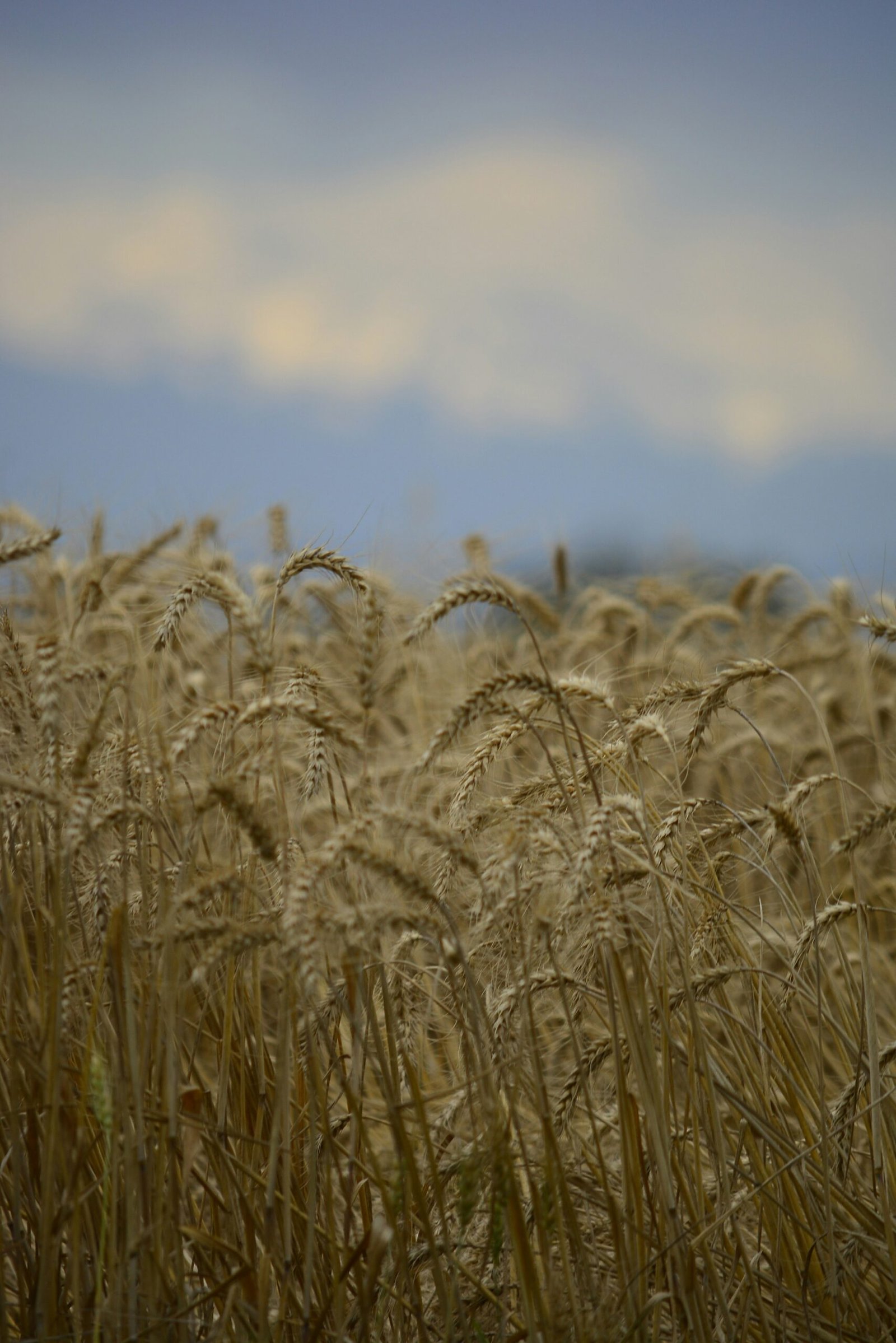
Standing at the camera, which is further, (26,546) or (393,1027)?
(26,546)

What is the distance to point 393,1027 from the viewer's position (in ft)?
5.51

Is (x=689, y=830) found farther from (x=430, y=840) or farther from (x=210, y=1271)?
(x=210, y=1271)

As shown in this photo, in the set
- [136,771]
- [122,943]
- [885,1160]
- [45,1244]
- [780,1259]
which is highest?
[136,771]

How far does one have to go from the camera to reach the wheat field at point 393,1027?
1412mm

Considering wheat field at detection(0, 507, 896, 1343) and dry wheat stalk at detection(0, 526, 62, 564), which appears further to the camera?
dry wheat stalk at detection(0, 526, 62, 564)

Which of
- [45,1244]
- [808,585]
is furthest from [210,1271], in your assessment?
[808,585]

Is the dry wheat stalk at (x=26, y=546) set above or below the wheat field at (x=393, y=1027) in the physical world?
above

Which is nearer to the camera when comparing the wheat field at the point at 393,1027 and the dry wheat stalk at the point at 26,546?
the wheat field at the point at 393,1027

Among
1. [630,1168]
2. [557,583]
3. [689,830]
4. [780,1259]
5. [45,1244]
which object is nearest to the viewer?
[45,1244]

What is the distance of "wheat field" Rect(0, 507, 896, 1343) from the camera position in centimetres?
141

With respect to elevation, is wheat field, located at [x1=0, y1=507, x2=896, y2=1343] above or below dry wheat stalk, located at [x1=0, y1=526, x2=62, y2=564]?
below

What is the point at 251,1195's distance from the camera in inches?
67.0

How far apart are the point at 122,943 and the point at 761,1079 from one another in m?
1.22

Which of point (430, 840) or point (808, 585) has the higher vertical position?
point (808, 585)
